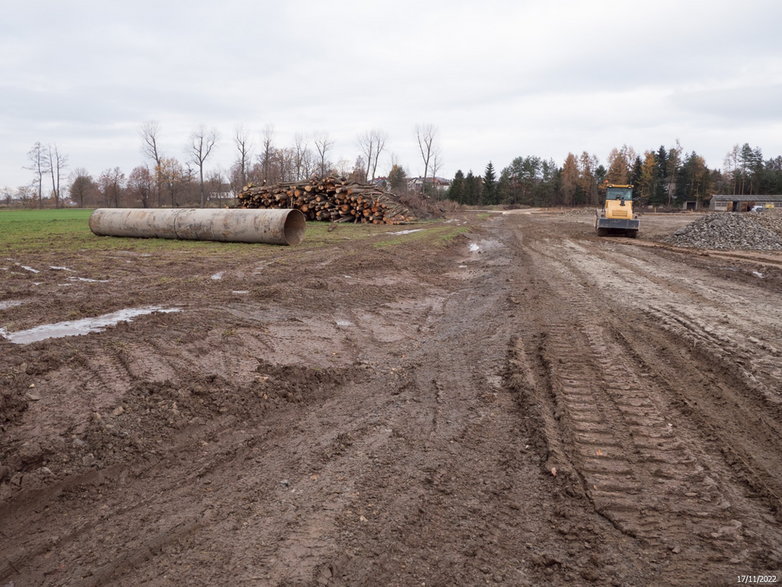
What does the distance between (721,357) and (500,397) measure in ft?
10.1

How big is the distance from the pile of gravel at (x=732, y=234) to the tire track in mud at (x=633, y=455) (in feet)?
55.6

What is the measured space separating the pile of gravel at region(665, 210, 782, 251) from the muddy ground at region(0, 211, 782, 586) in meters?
14.1

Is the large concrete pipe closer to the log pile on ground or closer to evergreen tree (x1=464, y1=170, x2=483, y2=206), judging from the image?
→ the log pile on ground

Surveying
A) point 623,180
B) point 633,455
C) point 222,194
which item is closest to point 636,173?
point 623,180

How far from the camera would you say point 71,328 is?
20.0 feet

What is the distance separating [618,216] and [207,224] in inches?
755

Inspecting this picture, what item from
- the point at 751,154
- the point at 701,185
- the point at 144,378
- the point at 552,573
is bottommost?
the point at 552,573

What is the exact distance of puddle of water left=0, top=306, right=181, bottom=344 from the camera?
5690mm

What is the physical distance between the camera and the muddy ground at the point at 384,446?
262 cm

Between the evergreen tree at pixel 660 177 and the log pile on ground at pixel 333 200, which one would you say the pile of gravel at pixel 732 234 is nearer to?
the log pile on ground at pixel 333 200

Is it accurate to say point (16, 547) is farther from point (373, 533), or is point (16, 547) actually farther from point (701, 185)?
point (701, 185)

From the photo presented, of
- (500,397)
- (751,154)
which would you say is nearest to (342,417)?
(500,397)

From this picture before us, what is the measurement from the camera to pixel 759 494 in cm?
316

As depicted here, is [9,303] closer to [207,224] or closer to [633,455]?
[633,455]
